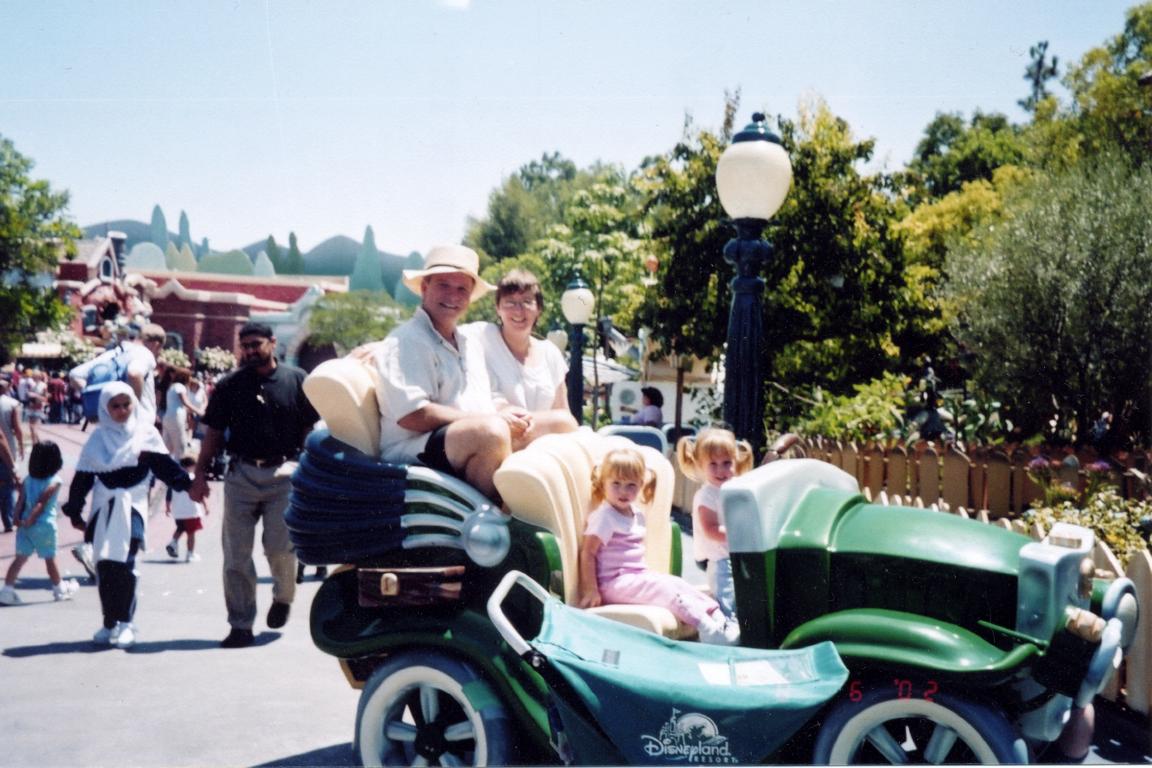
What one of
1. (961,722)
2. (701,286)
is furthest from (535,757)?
(701,286)

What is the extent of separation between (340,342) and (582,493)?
148 ft

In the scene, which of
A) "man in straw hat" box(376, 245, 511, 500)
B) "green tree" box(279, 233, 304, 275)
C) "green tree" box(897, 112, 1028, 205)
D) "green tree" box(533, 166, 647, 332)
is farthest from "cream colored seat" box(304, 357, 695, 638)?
"green tree" box(279, 233, 304, 275)

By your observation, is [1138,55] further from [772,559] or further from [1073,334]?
[772,559]

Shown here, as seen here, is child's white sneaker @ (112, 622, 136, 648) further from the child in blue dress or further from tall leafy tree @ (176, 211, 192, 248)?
tall leafy tree @ (176, 211, 192, 248)

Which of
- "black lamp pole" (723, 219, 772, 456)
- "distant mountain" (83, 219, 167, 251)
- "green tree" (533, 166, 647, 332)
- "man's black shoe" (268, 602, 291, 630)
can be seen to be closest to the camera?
"man's black shoe" (268, 602, 291, 630)

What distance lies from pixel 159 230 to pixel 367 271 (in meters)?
23.4

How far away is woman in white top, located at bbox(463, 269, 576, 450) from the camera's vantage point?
4.50 m

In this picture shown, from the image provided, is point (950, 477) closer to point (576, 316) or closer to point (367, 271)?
point (576, 316)

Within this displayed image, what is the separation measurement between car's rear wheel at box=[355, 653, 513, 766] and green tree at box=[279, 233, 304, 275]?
84.3 metres

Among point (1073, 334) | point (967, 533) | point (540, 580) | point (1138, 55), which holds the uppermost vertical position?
point (1138, 55)

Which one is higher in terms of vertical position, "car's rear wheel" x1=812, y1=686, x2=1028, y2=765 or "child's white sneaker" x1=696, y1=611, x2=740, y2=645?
"child's white sneaker" x1=696, y1=611, x2=740, y2=645

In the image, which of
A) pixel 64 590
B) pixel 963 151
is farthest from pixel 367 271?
pixel 64 590

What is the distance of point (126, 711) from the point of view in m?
4.73

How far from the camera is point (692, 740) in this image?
2963mm
